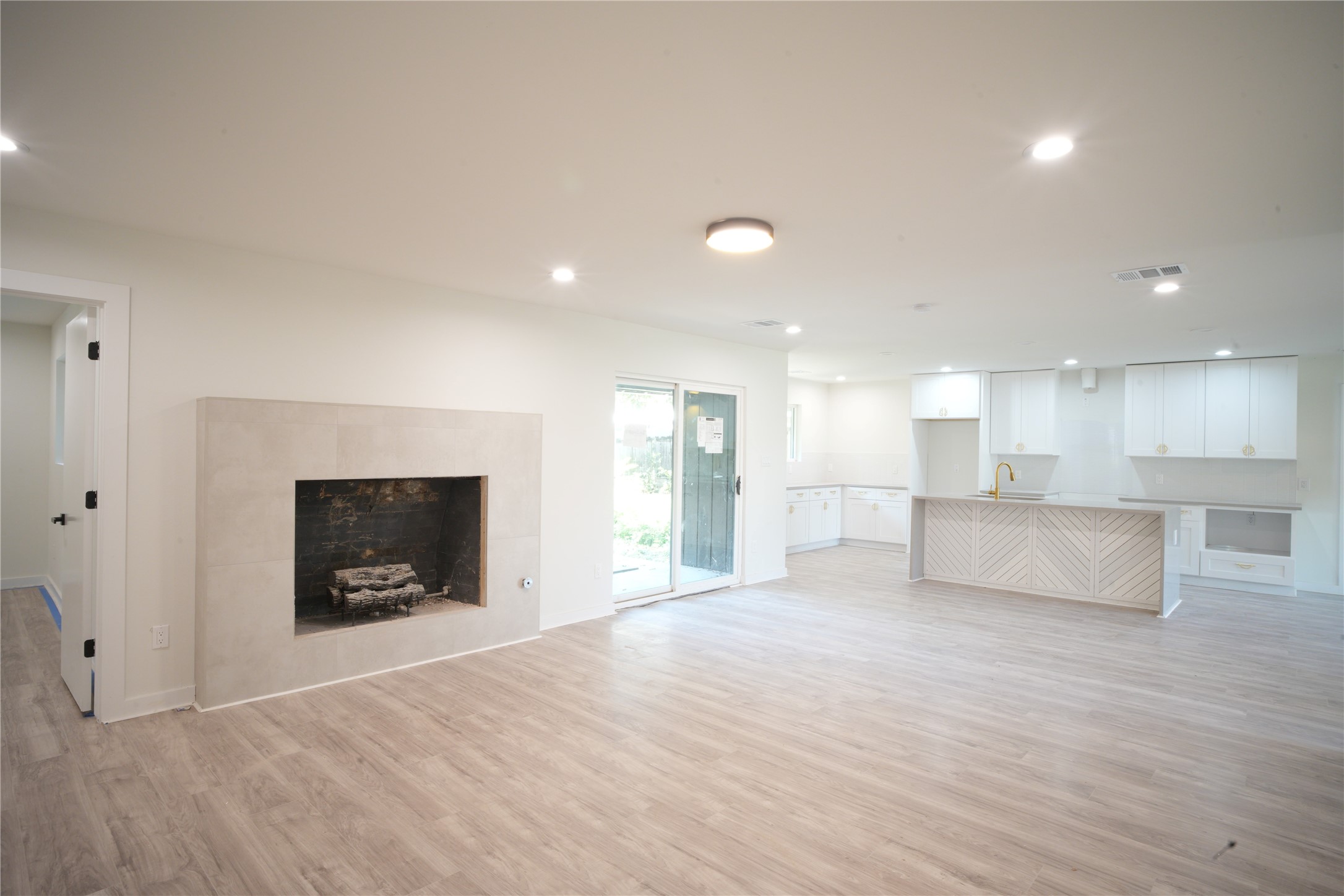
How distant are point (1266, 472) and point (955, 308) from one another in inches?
202

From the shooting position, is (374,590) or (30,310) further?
(30,310)

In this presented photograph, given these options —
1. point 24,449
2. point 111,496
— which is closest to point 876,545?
point 111,496

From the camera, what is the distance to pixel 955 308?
500cm

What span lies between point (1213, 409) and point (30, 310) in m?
11.2

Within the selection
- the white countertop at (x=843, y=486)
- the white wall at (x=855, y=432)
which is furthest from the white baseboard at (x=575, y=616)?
the white wall at (x=855, y=432)

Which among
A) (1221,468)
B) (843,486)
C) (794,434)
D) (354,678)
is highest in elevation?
(794,434)

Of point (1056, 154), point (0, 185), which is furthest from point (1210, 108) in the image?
point (0, 185)

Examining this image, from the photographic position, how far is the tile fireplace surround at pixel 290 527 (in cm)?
355

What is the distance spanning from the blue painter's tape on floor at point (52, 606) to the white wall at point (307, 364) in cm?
241

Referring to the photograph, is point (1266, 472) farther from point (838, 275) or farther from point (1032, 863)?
point (1032, 863)

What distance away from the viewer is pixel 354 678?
13.3 ft

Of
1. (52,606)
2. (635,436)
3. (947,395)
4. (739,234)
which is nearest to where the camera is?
(739,234)

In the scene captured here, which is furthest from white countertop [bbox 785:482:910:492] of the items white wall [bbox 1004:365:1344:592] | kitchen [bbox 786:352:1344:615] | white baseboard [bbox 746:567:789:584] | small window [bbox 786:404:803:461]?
white baseboard [bbox 746:567:789:584]

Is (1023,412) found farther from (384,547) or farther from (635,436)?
(384,547)
